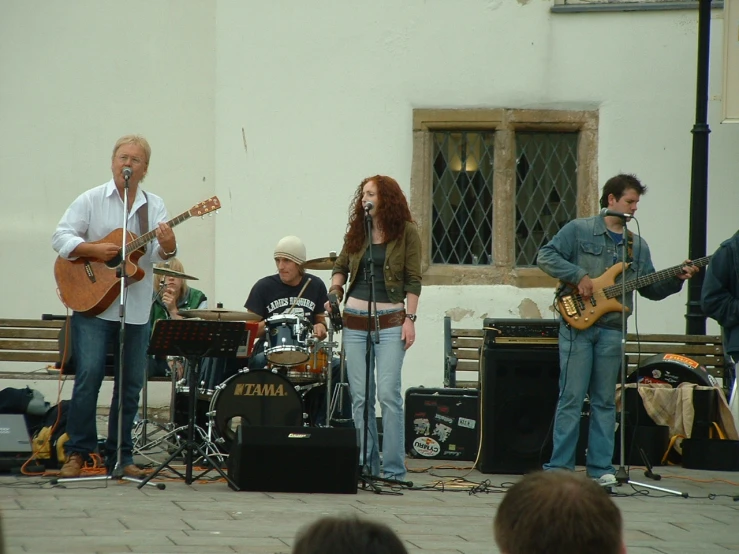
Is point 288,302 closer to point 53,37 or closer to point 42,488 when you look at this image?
point 42,488

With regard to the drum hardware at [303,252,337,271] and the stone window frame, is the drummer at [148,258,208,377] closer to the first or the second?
the drum hardware at [303,252,337,271]

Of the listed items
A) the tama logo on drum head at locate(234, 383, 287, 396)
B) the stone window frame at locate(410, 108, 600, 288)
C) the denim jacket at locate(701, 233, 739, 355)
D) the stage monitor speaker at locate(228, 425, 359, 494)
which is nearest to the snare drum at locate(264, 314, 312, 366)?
the tama logo on drum head at locate(234, 383, 287, 396)

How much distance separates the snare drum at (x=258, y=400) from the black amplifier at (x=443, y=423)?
4.68 feet

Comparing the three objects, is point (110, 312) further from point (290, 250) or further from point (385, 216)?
point (290, 250)

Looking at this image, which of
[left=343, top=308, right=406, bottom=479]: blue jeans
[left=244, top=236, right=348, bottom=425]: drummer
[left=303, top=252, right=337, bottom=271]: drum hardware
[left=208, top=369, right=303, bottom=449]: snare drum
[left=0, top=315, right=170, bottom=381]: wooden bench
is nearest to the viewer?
[left=343, top=308, right=406, bottom=479]: blue jeans

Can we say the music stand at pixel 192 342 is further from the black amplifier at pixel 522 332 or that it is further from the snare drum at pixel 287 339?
the black amplifier at pixel 522 332

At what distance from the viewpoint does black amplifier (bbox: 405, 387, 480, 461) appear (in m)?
9.68

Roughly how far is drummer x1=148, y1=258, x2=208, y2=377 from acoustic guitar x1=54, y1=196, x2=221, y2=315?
2.62 meters

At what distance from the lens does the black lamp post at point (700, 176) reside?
34.2 ft

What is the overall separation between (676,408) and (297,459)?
3.96 m

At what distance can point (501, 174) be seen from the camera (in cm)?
1201

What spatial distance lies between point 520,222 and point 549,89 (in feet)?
4.86

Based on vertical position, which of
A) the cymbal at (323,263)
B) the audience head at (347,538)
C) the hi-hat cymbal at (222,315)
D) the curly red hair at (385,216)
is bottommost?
the hi-hat cymbal at (222,315)

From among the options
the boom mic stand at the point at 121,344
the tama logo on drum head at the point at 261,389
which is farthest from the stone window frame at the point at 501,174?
the boom mic stand at the point at 121,344
